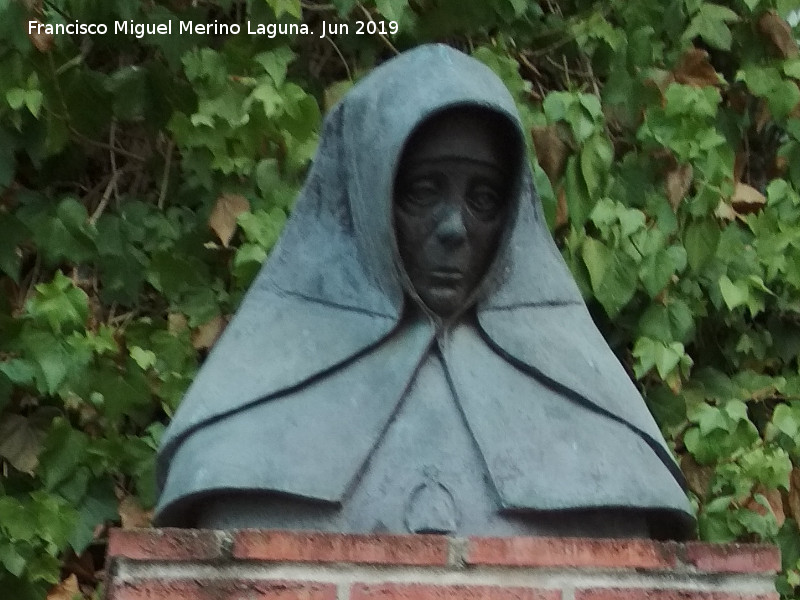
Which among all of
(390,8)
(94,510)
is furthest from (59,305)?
(390,8)

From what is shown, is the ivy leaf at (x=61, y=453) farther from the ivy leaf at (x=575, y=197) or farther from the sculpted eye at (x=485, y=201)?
the sculpted eye at (x=485, y=201)

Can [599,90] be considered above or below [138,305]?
above

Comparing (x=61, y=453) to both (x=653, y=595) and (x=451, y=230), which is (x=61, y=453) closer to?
(x=451, y=230)

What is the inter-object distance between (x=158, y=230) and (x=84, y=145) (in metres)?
0.29

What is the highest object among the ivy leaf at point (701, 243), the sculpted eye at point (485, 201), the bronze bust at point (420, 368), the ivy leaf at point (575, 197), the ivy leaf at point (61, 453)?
the sculpted eye at point (485, 201)

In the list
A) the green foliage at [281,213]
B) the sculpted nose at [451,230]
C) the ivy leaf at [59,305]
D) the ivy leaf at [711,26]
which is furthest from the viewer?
the ivy leaf at [711,26]

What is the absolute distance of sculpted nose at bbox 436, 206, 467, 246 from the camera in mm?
1676

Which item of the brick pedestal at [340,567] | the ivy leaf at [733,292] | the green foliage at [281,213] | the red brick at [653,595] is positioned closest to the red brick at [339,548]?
the brick pedestal at [340,567]

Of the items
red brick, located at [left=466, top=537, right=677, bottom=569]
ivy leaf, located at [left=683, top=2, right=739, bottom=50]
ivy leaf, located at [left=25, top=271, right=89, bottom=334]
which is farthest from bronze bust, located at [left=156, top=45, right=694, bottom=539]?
ivy leaf, located at [left=683, top=2, right=739, bottom=50]

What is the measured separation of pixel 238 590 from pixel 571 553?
0.33 metres

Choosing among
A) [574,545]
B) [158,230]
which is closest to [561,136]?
[158,230]

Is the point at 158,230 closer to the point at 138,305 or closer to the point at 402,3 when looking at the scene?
the point at 138,305

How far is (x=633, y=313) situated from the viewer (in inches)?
108

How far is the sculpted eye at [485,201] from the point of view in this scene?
1.73 metres
